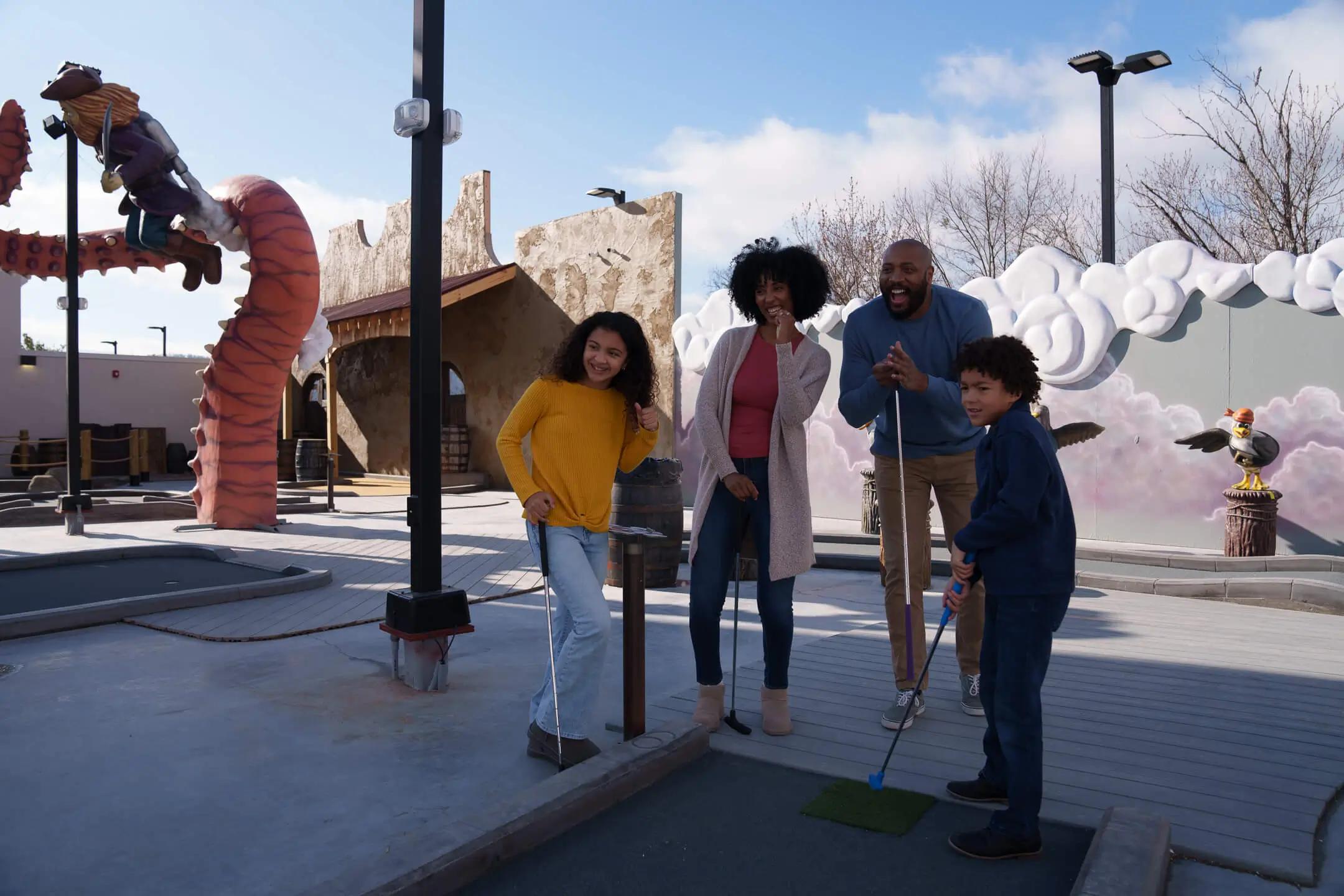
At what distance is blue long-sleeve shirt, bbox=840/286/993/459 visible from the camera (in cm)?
330

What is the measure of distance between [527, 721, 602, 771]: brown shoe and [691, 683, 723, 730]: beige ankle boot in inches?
14.5

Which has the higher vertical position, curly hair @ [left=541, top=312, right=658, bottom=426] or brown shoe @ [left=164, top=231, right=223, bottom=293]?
brown shoe @ [left=164, top=231, right=223, bottom=293]

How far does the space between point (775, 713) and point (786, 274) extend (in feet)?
4.81

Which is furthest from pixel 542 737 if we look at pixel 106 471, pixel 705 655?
pixel 106 471

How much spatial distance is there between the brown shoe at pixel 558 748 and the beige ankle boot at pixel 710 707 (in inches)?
14.5

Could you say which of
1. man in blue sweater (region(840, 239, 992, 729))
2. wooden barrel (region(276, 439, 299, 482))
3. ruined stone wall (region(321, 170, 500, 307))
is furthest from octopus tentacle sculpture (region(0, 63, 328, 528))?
wooden barrel (region(276, 439, 299, 482))

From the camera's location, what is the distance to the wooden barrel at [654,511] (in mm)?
6148

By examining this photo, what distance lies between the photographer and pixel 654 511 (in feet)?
20.2

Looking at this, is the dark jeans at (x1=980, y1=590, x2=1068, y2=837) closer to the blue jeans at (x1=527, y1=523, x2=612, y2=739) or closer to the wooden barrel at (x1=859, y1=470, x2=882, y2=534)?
the blue jeans at (x1=527, y1=523, x2=612, y2=739)

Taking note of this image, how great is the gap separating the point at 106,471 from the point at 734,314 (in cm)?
1219

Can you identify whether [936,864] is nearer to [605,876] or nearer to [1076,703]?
[605,876]

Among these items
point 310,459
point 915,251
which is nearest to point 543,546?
point 915,251

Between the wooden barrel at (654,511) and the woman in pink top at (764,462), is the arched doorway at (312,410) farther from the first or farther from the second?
the woman in pink top at (764,462)

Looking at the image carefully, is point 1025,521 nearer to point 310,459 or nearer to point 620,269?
point 620,269
